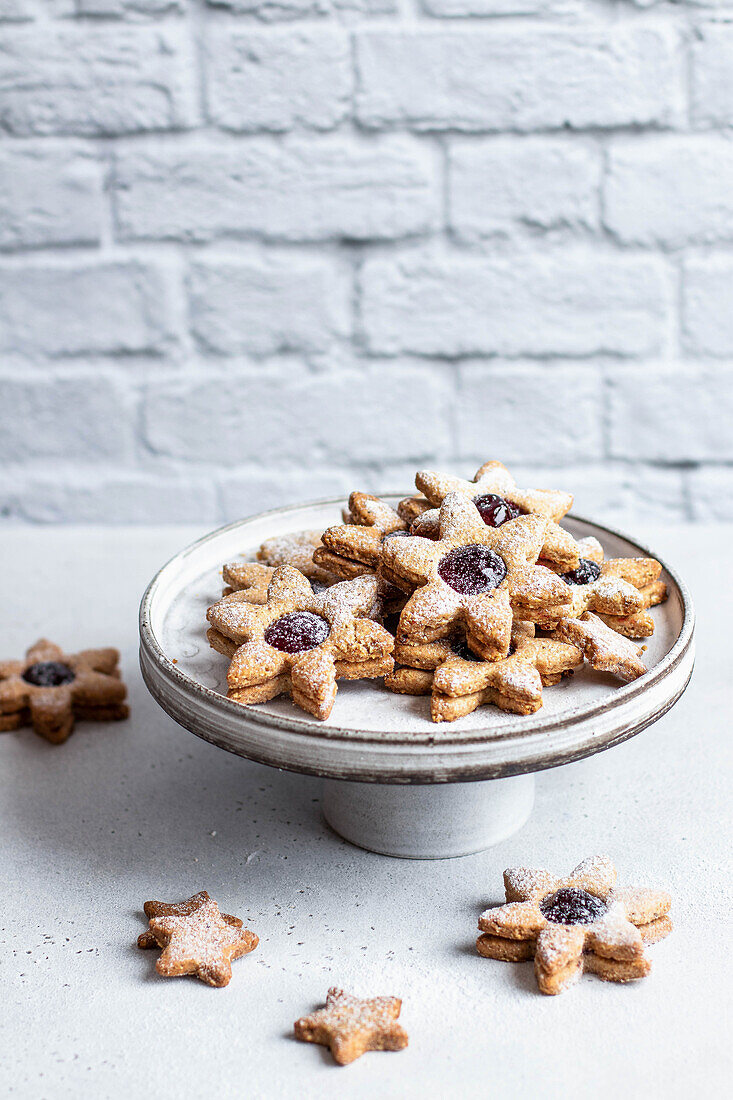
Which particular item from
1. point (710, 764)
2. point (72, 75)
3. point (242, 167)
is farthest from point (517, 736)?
point (72, 75)

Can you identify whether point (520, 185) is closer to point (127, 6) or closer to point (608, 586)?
point (127, 6)

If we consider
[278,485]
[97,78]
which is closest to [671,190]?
[278,485]

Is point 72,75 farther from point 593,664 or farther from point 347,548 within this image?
point 593,664

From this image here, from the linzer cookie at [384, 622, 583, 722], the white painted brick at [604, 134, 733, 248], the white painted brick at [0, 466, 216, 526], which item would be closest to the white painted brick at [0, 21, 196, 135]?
the white painted brick at [0, 466, 216, 526]

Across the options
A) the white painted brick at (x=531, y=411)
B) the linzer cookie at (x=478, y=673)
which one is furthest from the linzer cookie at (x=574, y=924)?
the white painted brick at (x=531, y=411)

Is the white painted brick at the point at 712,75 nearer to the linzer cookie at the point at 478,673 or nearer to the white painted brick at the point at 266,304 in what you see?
the white painted brick at the point at 266,304
